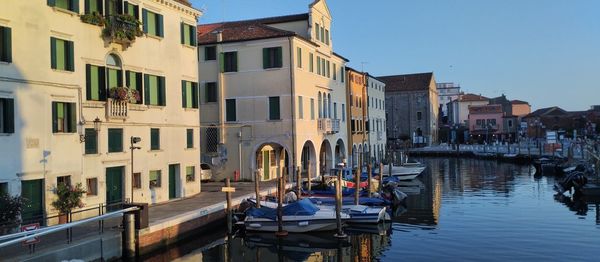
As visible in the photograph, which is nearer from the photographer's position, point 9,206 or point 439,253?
point 9,206

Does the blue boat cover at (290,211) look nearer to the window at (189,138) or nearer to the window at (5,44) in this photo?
the window at (189,138)

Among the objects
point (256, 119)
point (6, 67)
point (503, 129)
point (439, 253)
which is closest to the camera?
point (6, 67)

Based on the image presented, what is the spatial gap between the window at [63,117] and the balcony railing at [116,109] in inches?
63.5

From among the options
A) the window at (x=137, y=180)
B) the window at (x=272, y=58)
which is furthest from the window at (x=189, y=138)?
the window at (x=272, y=58)

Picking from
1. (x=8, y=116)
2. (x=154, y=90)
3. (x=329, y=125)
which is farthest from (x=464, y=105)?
(x=8, y=116)

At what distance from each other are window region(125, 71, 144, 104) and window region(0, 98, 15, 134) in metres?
5.69

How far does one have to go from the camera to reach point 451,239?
21.2m

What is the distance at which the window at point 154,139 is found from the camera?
78.1 ft

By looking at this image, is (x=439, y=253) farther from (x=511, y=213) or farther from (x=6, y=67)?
(x=6, y=67)

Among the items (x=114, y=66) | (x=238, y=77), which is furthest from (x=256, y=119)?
(x=114, y=66)

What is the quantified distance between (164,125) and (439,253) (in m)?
12.7

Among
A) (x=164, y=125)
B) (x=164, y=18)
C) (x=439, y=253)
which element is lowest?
(x=439, y=253)

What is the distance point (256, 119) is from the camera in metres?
33.2

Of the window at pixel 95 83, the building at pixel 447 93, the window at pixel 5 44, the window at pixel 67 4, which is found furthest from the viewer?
the building at pixel 447 93
